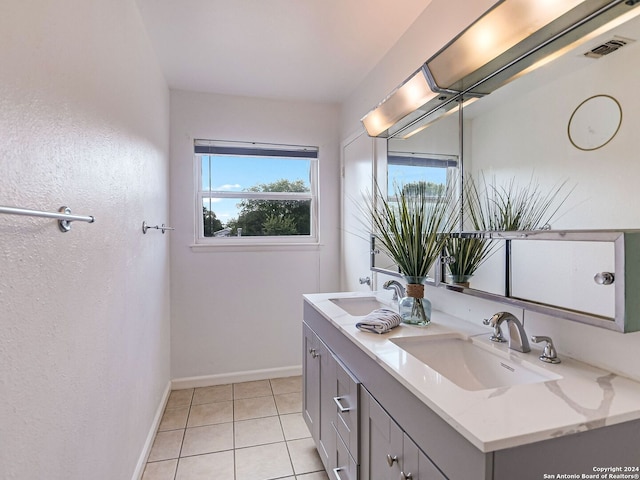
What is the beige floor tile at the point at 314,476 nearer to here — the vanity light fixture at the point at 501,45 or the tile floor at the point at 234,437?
the tile floor at the point at 234,437

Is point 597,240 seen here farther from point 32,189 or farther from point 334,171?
point 334,171

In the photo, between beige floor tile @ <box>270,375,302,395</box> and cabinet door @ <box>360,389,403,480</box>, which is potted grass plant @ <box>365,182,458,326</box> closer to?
cabinet door @ <box>360,389,403,480</box>

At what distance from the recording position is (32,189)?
0.82 metres

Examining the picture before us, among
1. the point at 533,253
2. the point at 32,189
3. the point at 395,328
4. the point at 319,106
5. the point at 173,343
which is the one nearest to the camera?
the point at 32,189

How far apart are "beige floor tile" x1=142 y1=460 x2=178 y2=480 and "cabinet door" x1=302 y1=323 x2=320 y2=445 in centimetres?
75

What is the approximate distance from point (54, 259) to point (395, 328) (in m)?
1.17

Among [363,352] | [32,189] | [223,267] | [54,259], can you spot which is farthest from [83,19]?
[223,267]

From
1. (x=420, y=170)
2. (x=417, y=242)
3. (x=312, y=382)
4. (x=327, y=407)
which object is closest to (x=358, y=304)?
(x=312, y=382)

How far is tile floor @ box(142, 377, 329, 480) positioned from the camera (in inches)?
71.8

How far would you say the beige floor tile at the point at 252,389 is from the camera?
2670 millimetres

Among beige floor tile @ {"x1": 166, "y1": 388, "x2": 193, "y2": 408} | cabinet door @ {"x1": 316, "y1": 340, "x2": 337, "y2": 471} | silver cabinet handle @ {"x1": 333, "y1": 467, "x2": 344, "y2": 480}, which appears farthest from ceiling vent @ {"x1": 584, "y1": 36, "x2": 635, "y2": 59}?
beige floor tile @ {"x1": 166, "y1": 388, "x2": 193, "y2": 408}

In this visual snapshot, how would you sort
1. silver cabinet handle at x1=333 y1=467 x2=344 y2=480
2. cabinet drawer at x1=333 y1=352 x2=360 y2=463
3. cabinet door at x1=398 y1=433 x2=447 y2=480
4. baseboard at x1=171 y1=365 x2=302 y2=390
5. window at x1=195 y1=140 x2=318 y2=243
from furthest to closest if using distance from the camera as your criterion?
window at x1=195 y1=140 x2=318 y2=243
baseboard at x1=171 y1=365 x2=302 y2=390
silver cabinet handle at x1=333 y1=467 x2=344 y2=480
cabinet drawer at x1=333 y1=352 x2=360 y2=463
cabinet door at x1=398 y1=433 x2=447 y2=480

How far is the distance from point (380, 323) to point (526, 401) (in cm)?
60

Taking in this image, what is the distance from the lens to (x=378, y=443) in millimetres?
1120
